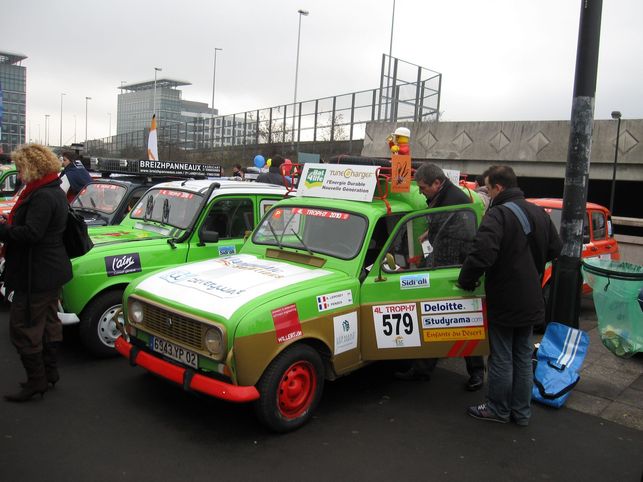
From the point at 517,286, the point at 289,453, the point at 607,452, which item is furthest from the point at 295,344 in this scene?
the point at 607,452

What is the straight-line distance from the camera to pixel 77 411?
418cm

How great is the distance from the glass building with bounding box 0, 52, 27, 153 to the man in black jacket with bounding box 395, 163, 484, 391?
7299cm

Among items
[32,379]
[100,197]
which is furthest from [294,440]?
[100,197]

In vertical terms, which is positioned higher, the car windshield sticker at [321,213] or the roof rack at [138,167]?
the roof rack at [138,167]

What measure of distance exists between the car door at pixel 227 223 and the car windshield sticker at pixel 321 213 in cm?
141

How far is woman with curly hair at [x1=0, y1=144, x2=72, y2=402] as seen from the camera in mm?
4008

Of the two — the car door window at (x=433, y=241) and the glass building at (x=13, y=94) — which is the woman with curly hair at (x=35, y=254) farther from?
the glass building at (x=13, y=94)

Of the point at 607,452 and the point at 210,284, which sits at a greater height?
the point at 210,284

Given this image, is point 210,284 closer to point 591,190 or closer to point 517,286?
point 517,286

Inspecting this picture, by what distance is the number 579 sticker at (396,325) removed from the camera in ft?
14.3

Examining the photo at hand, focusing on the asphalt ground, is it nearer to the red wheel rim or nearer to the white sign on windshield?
the red wheel rim

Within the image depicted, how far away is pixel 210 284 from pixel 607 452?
129 inches

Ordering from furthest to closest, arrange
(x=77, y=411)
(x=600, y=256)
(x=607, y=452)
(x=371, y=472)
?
(x=600, y=256)
(x=77, y=411)
(x=607, y=452)
(x=371, y=472)

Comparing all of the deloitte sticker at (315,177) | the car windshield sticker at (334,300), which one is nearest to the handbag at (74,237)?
the car windshield sticker at (334,300)
